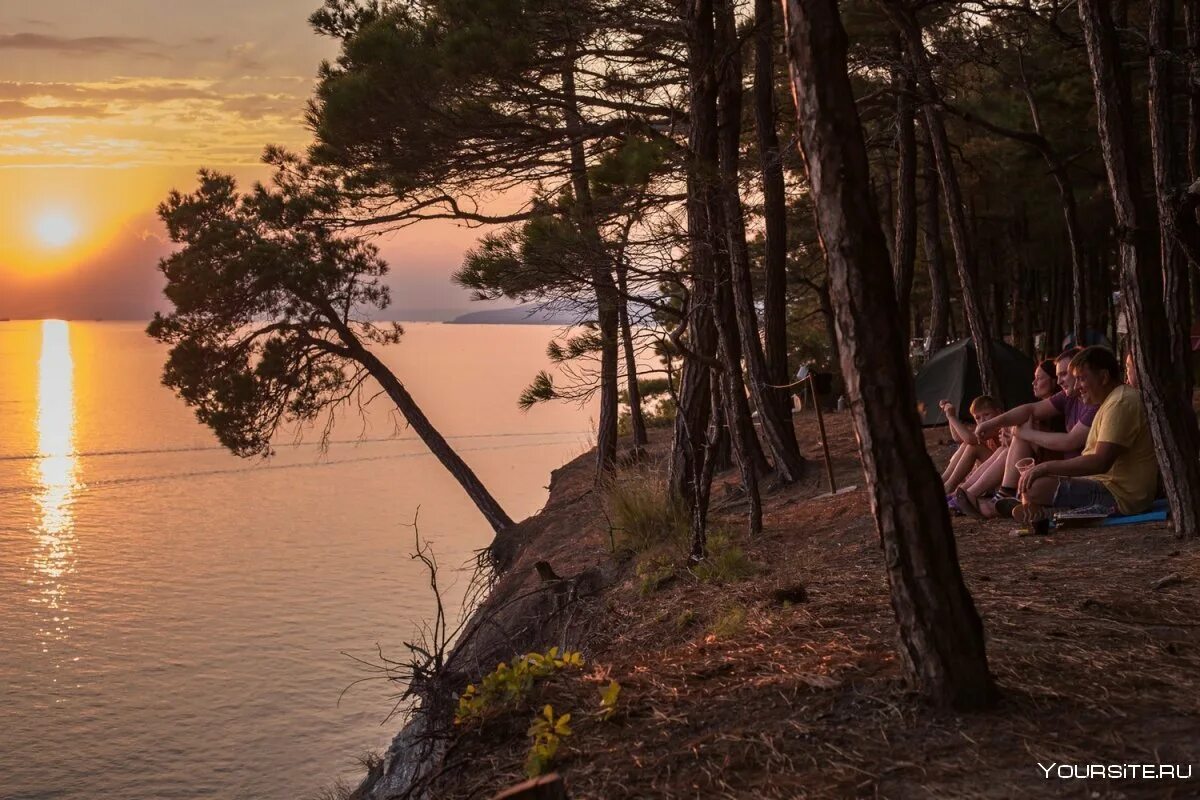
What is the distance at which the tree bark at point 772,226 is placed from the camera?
1140 cm

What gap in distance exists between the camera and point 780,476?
12.0 metres

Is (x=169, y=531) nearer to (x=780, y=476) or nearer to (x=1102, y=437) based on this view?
(x=780, y=476)

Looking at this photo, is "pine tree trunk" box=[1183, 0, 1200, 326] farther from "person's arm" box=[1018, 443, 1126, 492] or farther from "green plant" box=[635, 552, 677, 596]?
"green plant" box=[635, 552, 677, 596]

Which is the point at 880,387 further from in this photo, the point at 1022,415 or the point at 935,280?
the point at 935,280

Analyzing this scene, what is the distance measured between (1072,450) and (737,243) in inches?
157

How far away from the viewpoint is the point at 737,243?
32.1 feet

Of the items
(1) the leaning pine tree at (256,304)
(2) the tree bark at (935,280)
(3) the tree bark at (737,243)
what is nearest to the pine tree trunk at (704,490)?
(3) the tree bark at (737,243)

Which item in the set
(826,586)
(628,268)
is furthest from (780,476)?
(826,586)

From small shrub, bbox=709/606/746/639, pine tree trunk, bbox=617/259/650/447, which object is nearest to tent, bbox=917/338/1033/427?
pine tree trunk, bbox=617/259/650/447

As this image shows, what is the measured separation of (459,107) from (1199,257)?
7.07m

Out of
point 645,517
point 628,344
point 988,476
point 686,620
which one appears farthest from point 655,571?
point 628,344
